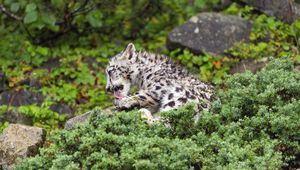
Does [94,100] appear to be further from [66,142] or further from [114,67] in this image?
[66,142]

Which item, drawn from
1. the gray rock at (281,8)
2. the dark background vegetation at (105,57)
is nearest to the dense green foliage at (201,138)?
the dark background vegetation at (105,57)

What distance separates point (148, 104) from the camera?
375 inches

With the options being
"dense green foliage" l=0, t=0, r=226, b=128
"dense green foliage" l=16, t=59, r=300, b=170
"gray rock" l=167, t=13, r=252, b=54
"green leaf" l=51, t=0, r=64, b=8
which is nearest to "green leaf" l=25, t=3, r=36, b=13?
"dense green foliage" l=0, t=0, r=226, b=128

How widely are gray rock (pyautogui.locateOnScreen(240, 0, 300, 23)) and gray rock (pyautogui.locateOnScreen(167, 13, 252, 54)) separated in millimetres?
434

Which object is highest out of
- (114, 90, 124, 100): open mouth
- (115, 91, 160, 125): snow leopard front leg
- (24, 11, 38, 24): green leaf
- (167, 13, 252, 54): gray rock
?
(115, 91, 160, 125): snow leopard front leg

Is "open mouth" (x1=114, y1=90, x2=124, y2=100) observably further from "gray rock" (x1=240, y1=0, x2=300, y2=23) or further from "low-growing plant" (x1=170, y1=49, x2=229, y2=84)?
"gray rock" (x1=240, y1=0, x2=300, y2=23)

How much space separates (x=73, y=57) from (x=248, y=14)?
3.11m

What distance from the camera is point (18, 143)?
872cm

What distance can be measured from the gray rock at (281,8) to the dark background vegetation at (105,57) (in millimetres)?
150

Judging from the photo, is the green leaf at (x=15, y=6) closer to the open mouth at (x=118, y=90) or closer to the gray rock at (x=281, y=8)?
the open mouth at (x=118, y=90)

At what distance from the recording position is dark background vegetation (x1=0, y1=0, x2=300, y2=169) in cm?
830

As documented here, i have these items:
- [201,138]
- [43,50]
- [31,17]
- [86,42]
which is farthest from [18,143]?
[86,42]

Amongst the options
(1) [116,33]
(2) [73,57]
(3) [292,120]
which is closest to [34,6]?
Answer: (2) [73,57]

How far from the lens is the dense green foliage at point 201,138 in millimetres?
7066
